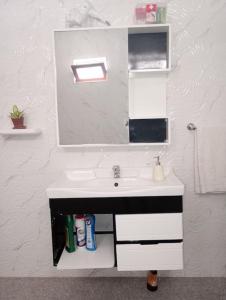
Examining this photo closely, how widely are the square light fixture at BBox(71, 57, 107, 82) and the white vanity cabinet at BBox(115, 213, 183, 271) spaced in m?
1.01

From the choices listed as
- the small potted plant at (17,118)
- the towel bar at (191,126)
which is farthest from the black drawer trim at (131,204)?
the small potted plant at (17,118)

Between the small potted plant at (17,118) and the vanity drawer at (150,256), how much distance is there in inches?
44.3

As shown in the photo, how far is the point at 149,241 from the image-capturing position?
55.4 inches

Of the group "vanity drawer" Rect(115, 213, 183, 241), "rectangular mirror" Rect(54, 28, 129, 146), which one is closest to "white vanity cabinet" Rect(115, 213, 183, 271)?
"vanity drawer" Rect(115, 213, 183, 241)

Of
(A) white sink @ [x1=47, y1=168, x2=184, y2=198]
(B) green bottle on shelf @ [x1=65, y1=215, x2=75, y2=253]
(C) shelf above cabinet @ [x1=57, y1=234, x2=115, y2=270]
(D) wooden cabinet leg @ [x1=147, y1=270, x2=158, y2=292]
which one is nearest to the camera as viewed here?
(A) white sink @ [x1=47, y1=168, x2=184, y2=198]

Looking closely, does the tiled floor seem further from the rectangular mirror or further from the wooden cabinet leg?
the rectangular mirror

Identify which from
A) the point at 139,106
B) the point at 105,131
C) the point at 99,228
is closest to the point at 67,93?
the point at 105,131

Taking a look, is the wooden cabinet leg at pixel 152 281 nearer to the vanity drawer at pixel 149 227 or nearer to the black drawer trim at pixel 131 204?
the vanity drawer at pixel 149 227

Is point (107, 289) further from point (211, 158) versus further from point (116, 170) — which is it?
point (211, 158)

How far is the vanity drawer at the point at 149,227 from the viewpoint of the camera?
138 centimetres

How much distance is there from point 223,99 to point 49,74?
1.34 m

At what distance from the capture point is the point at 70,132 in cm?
172

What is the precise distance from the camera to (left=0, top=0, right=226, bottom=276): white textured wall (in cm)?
167

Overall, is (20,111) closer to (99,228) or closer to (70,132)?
(70,132)
